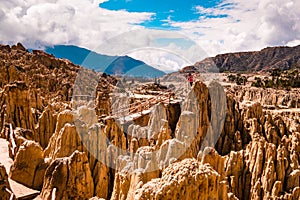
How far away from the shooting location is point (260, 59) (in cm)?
18188

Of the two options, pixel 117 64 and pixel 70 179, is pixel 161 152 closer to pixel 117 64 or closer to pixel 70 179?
pixel 70 179

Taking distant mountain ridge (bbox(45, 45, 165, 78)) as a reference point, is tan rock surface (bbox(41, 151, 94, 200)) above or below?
below

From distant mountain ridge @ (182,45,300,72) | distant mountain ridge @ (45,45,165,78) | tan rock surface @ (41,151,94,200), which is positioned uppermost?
distant mountain ridge @ (182,45,300,72)

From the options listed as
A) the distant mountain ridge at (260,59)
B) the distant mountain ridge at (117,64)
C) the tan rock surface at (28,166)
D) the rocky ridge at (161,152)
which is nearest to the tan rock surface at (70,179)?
the rocky ridge at (161,152)

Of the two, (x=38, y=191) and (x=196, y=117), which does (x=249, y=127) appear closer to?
(x=196, y=117)

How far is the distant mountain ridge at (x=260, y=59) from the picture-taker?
168 m

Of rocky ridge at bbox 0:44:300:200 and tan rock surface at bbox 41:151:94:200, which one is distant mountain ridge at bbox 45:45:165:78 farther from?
tan rock surface at bbox 41:151:94:200

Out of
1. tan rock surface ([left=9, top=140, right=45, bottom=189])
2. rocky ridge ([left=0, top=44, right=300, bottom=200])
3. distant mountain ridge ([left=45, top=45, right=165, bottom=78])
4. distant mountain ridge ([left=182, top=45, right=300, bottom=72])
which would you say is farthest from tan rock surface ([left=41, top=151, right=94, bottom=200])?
distant mountain ridge ([left=182, top=45, right=300, bottom=72])

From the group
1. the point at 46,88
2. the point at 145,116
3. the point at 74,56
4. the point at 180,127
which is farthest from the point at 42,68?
the point at 180,127

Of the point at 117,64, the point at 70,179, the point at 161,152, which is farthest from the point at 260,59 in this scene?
the point at 70,179

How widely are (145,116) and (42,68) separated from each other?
37274mm

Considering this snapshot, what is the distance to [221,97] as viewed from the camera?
1778 centimetres

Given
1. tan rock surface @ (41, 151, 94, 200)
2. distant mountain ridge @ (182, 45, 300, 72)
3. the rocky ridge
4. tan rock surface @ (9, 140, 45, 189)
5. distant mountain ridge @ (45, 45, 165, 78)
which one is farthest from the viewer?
distant mountain ridge @ (182, 45, 300, 72)

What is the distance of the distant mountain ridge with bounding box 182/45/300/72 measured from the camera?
551ft
